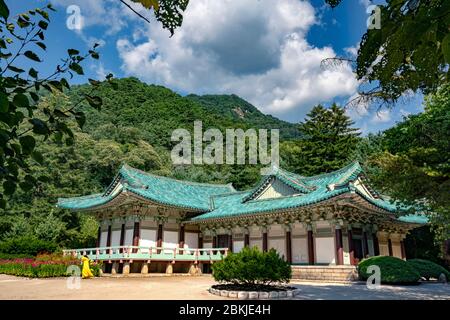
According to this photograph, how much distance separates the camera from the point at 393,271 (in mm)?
16438

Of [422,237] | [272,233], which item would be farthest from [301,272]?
[422,237]

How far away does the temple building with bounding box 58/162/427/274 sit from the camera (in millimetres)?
20109

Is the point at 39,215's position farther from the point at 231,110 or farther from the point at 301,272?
the point at 231,110

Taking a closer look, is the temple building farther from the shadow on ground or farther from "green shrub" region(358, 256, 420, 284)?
the shadow on ground

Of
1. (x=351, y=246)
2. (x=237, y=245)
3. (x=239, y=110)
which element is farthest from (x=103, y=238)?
(x=239, y=110)

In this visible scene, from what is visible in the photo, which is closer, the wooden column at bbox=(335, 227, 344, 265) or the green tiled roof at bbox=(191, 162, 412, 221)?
the wooden column at bbox=(335, 227, 344, 265)

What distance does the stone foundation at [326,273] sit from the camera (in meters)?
18.2

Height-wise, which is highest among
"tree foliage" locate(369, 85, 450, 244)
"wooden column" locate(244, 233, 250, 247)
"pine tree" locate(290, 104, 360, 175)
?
"pine tree" locate(290, 104, 360, 175)

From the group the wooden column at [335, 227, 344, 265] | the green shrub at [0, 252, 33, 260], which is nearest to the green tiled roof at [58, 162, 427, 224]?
the wooden column at [335, 227, 344, 265]

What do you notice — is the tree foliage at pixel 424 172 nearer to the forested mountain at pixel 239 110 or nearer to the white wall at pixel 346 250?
the white wall at pixel 346 250

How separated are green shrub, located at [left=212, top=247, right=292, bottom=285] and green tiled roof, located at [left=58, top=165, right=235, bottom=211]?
12.0 meters

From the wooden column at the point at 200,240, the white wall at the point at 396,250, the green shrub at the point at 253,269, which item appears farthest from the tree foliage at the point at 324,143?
the green shrub at the point at 253,269

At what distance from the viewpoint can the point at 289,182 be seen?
77.2 ft

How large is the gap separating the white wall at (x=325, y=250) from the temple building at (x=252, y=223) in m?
0.05
